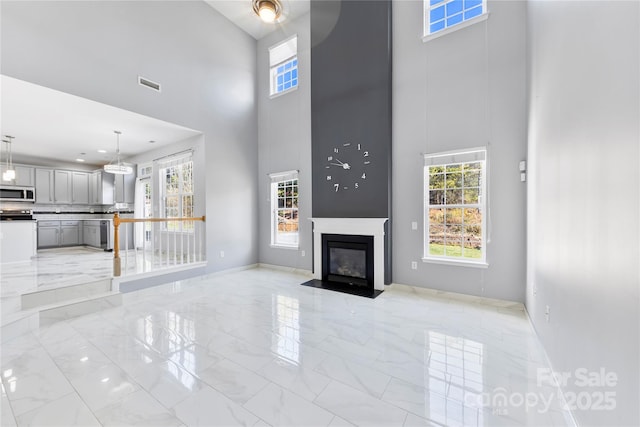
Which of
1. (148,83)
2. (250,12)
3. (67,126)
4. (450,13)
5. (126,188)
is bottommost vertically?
(126,188)

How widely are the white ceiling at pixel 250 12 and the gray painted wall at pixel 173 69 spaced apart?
0.51 ft

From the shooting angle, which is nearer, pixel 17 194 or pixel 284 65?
pixel 284 65

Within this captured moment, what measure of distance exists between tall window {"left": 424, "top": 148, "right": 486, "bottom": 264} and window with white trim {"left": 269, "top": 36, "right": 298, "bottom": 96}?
11.9ft

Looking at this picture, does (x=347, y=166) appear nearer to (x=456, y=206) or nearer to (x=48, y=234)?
(x=456, y=206)

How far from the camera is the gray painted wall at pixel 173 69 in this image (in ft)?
10.3

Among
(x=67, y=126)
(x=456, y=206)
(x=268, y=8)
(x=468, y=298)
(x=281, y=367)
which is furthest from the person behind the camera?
(x=67, y=126)

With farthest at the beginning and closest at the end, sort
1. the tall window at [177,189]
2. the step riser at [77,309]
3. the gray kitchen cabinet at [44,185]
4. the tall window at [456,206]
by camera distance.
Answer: the gray kitchen cabinet at [44,185] < the tall window at [177,189] < the tall window at [456,206] < the step riser at [77,309]

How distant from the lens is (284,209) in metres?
5.75

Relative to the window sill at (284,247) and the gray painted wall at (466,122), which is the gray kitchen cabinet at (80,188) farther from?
the gray painted wall at (466,122)

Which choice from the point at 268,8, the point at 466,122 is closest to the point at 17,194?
the point at 268,8

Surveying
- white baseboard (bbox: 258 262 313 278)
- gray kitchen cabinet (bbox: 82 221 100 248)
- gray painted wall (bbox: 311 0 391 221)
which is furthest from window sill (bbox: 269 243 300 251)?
gray kitchen cabinet (bbox: 82 221 100 248)

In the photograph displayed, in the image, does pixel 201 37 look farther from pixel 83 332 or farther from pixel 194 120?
pixel 83 332

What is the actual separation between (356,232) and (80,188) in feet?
28.2

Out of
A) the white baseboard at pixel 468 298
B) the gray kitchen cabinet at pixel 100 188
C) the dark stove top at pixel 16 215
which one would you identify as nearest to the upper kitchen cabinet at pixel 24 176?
the dark stove top at pixel 16 215
